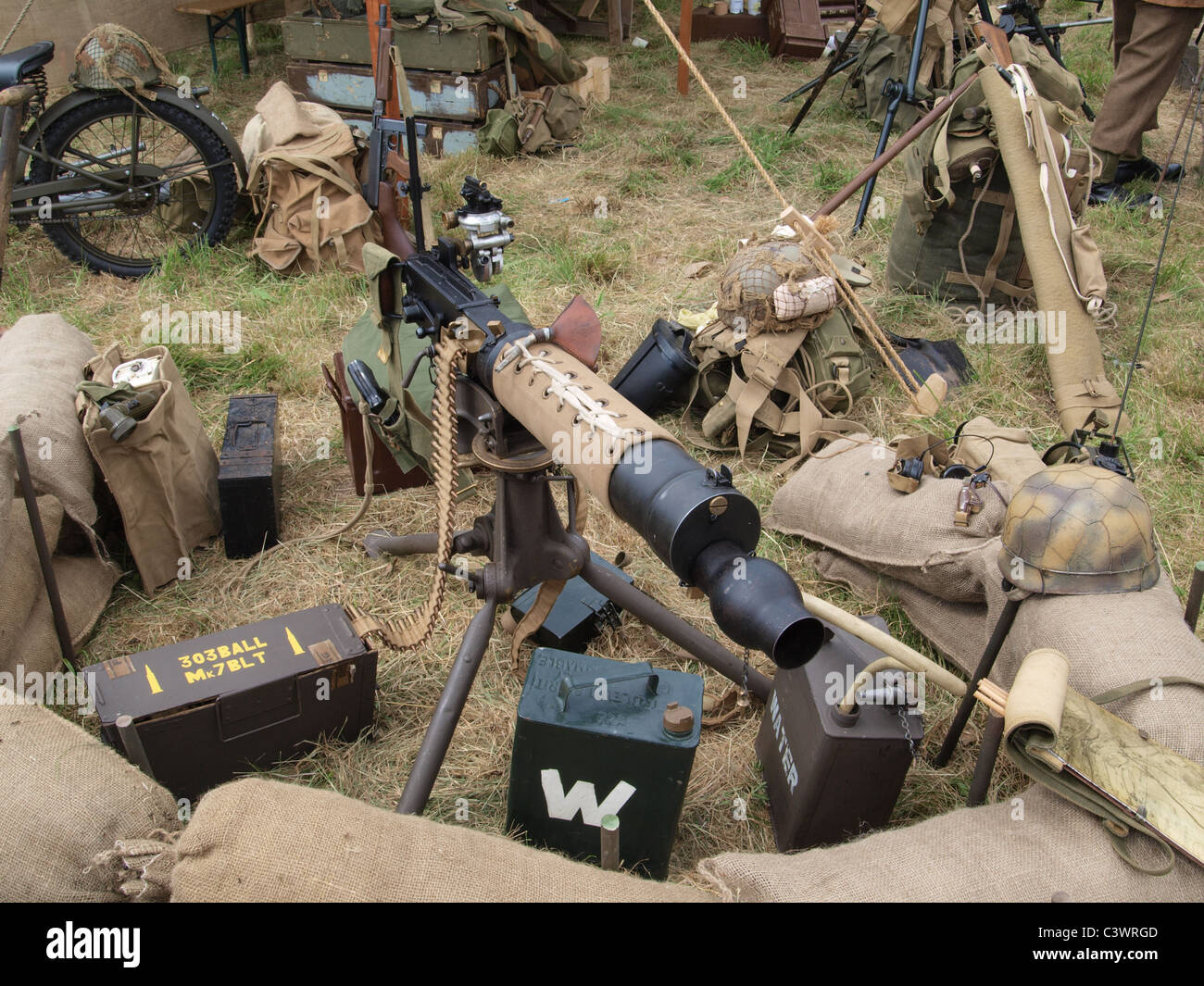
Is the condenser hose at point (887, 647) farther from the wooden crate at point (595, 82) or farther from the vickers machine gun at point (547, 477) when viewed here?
the wooden crate at point (595, 82)

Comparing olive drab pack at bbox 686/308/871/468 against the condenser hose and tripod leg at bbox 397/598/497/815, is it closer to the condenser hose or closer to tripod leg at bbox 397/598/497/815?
the condenser hose

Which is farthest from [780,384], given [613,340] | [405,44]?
[405,44]

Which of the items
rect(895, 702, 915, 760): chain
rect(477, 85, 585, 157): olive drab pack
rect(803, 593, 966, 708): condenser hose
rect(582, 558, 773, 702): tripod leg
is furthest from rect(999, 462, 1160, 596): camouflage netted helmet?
rect(477, 85, 585, 157): olive drab pack

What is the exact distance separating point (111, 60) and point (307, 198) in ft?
3.92

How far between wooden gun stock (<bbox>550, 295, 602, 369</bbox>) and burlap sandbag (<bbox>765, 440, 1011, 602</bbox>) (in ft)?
4.91

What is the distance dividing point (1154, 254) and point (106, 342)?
6086mm

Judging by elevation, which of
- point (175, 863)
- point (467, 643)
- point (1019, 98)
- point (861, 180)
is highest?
point (1019, 98)

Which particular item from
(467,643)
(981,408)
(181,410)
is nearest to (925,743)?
(467,643)

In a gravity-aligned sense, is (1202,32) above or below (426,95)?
above

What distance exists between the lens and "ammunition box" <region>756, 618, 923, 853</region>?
241cm

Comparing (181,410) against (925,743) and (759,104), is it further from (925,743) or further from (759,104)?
(759,104)

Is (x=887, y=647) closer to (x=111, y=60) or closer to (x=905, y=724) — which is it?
(x=905, y=724)

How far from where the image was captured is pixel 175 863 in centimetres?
179

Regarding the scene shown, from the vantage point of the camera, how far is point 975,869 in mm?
2020
